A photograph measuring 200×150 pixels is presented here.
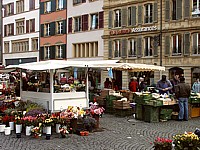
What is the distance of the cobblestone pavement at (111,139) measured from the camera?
9156mm

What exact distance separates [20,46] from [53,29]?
9.09 metres

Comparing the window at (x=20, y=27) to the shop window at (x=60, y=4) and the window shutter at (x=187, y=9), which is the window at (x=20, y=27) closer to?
the shop window at (x=60, y=4)

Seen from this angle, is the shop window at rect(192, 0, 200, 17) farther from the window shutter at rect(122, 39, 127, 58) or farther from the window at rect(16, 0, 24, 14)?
the window at rect(16, 0, 24, 14)

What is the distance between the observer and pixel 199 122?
533 inches

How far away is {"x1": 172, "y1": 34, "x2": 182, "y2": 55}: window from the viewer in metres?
29.9

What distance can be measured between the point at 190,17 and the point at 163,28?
273 cm

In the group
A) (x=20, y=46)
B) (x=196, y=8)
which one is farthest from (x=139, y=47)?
(x=20, y=46)

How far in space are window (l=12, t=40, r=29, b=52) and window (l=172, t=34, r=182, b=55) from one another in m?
24.4

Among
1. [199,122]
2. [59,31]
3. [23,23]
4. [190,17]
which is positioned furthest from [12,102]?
[23,23]

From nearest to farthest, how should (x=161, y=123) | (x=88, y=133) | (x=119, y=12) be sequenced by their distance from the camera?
1. (x=88, y=133)
2. (x=161, y=123)
3. (x=119, y=12)

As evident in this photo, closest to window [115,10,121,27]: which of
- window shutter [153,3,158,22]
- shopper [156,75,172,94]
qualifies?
window shutter [153,3,158,22]

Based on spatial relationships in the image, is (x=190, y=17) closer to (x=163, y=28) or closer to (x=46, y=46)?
(x=163, y=28)

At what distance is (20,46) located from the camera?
5072cm

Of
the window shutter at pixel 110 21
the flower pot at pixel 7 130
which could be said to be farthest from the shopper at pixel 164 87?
the window shutter at pixel 110 21
